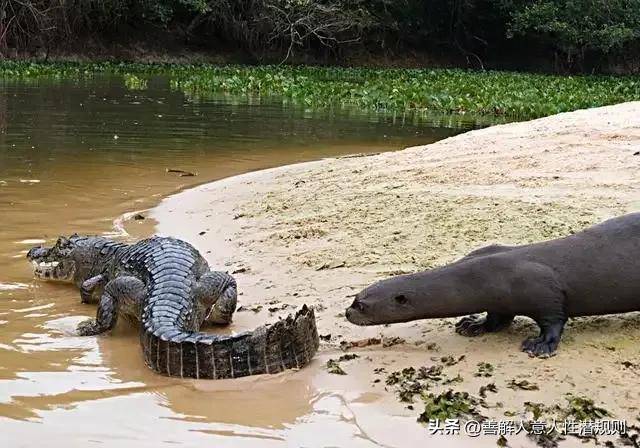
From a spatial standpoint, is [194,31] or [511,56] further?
[511,56]

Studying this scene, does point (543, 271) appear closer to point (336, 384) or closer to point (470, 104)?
point (336, 384)

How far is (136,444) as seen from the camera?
312 cm

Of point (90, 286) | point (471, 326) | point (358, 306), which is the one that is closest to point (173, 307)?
point (358, 306)

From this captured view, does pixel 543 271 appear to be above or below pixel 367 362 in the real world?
above

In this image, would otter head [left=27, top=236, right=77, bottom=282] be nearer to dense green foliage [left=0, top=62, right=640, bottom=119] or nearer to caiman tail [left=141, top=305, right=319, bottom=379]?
caiman tail [left=141, top=305, right=319, bottom=379]

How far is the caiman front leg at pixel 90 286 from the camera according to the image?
17.7 ft

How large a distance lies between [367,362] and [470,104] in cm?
1784

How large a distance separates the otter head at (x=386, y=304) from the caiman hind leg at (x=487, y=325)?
0.80 ft

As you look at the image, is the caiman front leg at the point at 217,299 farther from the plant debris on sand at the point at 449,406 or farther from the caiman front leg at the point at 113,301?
the plant debris on sand at the point at 449,406

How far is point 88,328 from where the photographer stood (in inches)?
183

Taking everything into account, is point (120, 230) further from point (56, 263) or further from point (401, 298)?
point (401, 298)

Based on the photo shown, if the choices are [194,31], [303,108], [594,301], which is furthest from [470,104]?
[194,31]

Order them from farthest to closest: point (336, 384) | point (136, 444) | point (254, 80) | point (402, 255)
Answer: point (254, 80) → point (402, 255) → point (336, 384) → point (136, 444)

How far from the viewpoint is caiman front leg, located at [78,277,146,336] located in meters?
4.68
